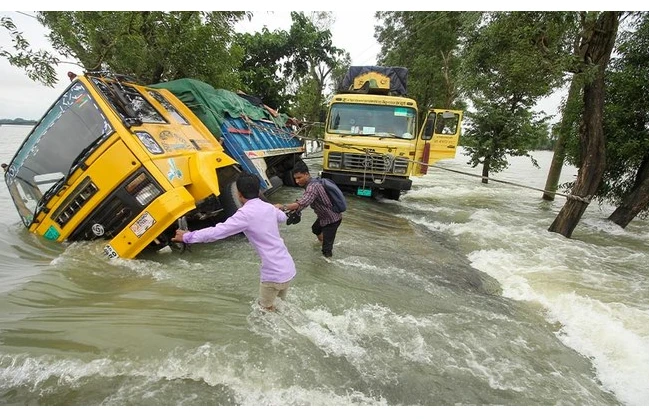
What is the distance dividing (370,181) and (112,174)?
606cm

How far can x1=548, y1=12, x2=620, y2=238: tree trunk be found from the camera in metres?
6.76

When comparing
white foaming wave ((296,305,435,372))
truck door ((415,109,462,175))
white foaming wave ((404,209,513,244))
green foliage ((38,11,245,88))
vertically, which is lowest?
white foaming wave ((404,209,513,244))

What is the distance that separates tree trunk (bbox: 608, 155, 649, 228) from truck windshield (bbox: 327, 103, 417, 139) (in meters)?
5.31

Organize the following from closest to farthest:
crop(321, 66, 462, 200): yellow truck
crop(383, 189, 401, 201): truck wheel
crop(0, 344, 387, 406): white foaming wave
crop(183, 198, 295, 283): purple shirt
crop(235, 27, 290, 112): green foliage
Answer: crop(0, 344, 387, 406): white foaming wave → crop(183, 198, 295, 283): purple shirt → crop(321, 66, 462, 200): yellow truck → crop(383, 189, 401, 201): truck wheel → crop(235, 27, 290, 112): green foliage

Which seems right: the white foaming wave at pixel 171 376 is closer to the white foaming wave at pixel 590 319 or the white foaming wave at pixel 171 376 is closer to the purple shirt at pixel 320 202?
the white foaming wave at pixel 590 319

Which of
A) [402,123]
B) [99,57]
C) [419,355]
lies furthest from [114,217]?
[402,123]

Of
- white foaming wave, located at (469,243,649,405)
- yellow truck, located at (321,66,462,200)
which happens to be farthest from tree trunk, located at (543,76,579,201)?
white foaming wave, located at (469,243,649,405)

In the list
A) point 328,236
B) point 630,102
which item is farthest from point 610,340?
point 630,102

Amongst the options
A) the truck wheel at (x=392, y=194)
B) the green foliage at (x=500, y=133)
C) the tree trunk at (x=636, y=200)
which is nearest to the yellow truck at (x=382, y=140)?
the truck wheel at (x=392, y=194)

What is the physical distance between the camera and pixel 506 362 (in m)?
3.19

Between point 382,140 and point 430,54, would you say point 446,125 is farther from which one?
point 430,54

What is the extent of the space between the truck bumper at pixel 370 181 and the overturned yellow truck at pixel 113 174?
4.26 m

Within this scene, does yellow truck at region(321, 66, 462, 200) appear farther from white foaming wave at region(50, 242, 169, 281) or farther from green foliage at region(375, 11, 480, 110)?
green foliage at region(375, 11, 480, 110)

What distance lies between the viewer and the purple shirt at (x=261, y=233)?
2916 millimetres
